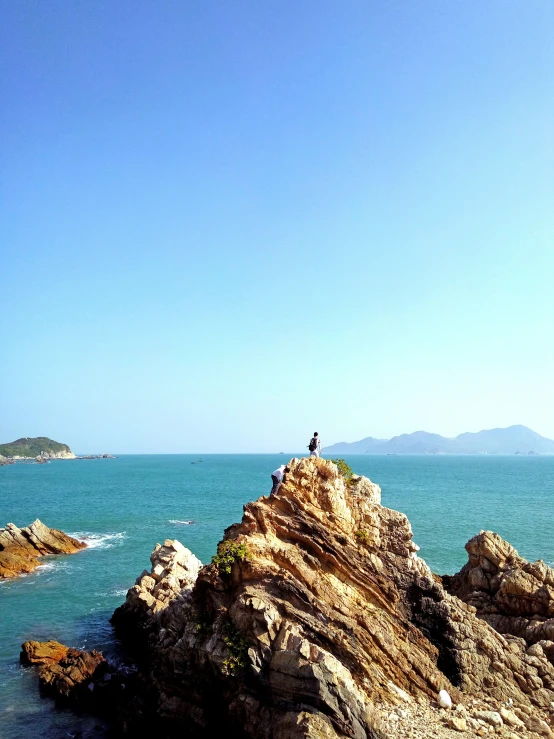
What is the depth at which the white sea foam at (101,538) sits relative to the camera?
58375 millimetres

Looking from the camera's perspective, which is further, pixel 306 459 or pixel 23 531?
pixel 23 531

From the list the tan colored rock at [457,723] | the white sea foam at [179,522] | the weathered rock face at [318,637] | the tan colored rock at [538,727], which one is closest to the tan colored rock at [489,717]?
the weathered rock face at [318,637]

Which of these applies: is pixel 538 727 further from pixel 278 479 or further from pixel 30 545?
pixel 30 545

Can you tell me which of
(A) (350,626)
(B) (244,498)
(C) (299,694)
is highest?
(A) (350,626)

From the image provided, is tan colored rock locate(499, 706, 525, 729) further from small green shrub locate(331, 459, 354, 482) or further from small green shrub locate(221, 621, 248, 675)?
small green shrub locate(331, 459, 354, 482)

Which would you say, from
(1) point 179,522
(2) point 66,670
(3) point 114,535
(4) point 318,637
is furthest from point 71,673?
(1) point 179,522

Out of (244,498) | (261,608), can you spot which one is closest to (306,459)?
(261,608)

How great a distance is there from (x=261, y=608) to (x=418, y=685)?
624cm

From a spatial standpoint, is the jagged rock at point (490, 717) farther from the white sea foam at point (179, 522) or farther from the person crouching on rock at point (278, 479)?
the white sea foam at point (179, 522)

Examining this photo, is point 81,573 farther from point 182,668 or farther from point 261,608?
point 261,608

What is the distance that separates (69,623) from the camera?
114ft

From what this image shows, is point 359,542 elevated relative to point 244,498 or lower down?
elevated

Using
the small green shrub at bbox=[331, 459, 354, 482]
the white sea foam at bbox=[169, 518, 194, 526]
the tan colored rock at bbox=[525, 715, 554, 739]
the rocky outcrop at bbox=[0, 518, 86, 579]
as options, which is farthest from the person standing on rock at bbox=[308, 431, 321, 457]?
the white sea foam at bbox=[169, 518, 194, 526]

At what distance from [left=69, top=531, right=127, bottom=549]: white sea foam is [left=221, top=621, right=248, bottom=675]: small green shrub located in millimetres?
43994
